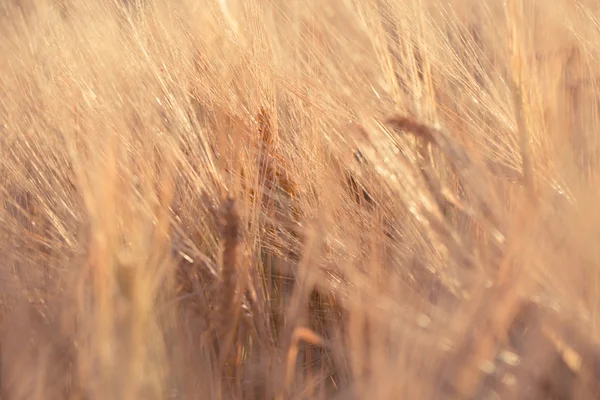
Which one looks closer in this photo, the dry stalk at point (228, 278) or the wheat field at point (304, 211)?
the wheat field at point (304, 211)

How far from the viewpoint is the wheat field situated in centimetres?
81

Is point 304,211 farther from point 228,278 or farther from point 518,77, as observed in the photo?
point 518,77

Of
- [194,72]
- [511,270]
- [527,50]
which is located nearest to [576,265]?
[511,270]

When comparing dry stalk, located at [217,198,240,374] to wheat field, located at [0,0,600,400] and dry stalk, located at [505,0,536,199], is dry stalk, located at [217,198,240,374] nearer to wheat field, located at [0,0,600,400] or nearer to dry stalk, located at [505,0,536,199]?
wheat field, located at [0,0,600,400]

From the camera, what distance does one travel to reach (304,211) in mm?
1189

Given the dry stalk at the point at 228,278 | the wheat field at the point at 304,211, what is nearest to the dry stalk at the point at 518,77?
the wheat field at the point at 304,211

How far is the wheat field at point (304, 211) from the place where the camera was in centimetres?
81

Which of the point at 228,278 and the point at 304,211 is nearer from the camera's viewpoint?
the point at 228,278

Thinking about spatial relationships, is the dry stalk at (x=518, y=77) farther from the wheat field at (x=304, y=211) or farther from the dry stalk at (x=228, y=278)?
the dry stalk at (x=228, y=278)

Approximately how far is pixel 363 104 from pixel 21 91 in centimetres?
78

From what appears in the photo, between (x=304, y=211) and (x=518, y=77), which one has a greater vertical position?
(x=518, y=77)

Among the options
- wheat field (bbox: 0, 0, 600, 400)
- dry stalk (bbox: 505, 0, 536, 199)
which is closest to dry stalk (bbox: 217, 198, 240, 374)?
wheat field (bbox: 0, 0, 600, 400)

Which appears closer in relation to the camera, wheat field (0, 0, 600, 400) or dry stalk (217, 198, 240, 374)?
wheat field (0, 0, 600, 400)

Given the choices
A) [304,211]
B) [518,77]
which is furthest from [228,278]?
[518,77]
